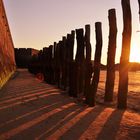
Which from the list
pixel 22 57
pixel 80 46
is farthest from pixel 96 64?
pixel 22 57

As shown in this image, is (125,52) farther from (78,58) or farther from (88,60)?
(78,58)

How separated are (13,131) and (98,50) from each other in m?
5.41

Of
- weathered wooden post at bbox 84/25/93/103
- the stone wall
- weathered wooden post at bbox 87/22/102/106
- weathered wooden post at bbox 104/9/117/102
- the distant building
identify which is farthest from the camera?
the distant building

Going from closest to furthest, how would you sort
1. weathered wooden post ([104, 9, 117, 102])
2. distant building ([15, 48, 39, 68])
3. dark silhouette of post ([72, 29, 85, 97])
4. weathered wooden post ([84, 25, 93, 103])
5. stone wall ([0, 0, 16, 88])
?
weathered wooden post ([104, 9, 117, 102]) < weathered wooden post ([84, 25, 93, 103]) < dark silhouette of post ([72, 29, 85, 97]) < stone wall ([0, 0, 16, 88]) < distant building ([15, 48, 39, 68])

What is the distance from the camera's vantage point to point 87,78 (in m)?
9.77

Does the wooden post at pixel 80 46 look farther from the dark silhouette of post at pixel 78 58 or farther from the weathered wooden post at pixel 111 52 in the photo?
the weathered wooden post at pixel 111 52

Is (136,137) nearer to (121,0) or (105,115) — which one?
(105,115)

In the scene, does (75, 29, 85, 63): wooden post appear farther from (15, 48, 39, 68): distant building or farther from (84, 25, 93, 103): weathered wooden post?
(15, 48, 39, 68): distant building

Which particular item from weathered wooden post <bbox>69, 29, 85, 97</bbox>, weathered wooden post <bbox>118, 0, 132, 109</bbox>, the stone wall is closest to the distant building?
the stone wall

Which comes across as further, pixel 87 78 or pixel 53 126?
pixel 87 78

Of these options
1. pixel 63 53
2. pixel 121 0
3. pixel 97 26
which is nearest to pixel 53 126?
pixel 121 0

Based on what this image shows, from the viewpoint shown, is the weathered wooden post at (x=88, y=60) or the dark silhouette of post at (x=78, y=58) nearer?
the weathered wooden post at (x=88, y=60)

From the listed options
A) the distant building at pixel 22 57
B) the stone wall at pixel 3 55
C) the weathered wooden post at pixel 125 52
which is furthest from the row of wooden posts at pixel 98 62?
the distant building at pixel 22 57

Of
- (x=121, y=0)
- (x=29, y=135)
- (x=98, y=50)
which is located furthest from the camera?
(x=98, y=50)
